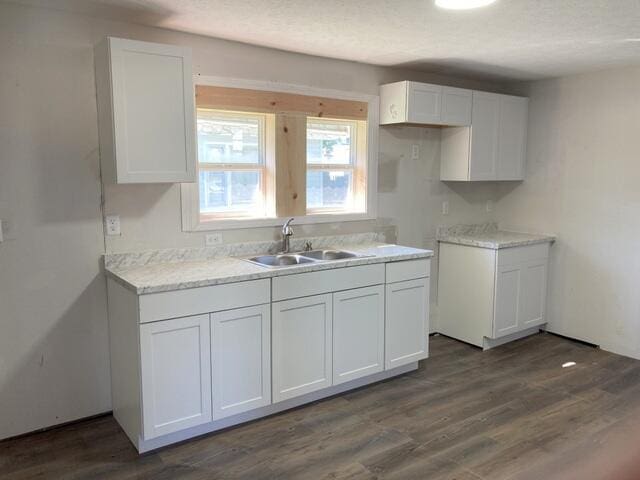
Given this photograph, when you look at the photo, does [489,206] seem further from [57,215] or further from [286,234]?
[57,215]

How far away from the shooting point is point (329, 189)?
155 inches

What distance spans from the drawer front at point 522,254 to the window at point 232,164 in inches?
77.5

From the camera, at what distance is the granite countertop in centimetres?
255

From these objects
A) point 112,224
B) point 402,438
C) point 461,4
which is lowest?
point 402,438

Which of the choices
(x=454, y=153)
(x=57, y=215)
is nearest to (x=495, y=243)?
(x=454, y=153)

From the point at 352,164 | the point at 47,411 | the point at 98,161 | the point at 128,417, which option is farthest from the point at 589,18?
the point at 47,411

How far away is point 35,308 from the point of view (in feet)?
9.02

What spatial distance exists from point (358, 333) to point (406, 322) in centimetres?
44

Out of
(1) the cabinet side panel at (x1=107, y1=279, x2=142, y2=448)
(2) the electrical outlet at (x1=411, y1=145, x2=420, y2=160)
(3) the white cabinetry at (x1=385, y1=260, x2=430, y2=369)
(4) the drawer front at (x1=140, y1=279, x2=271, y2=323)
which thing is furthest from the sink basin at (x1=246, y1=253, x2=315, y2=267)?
(2) the electrical outlet at (x1=411, y1=145, x2=420, y2=160)

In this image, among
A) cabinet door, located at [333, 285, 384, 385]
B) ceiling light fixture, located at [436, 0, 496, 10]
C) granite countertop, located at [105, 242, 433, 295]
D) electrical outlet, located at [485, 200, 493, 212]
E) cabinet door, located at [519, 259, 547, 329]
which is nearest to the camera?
ceiling light fixture, located at [436, 0, 496, 10]

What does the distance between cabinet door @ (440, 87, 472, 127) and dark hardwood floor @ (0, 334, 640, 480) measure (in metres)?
2.00

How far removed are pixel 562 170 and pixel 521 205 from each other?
0.49 m

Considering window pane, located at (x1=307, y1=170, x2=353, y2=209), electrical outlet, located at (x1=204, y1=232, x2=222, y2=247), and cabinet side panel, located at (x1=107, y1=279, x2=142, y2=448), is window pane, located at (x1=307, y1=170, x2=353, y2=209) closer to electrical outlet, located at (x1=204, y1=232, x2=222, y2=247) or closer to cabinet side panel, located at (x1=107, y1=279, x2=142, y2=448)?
electrical outlet, located at (x1=204, y1=232, x2=222, y2=247)

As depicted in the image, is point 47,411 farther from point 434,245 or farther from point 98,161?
point 434,245
